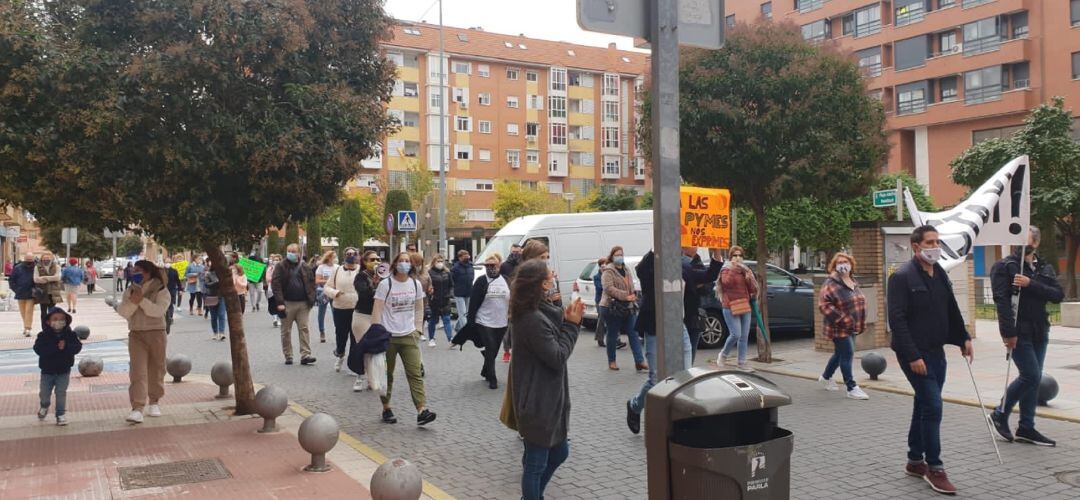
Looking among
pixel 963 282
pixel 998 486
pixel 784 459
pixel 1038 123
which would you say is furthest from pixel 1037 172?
pixel 784 459

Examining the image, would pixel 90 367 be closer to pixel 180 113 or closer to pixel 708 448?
pixel 180 113

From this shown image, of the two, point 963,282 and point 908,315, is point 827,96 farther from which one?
point 908,315

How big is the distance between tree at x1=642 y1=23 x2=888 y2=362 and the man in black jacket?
498cm

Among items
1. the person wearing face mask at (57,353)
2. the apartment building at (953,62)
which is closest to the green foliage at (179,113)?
the person wearing face mask at (57,353)

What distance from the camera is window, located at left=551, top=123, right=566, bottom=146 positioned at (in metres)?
71.3

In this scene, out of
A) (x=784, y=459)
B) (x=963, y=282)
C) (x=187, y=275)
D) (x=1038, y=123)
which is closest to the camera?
Answer: (x=784, y=459)

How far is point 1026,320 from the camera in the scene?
677 cm

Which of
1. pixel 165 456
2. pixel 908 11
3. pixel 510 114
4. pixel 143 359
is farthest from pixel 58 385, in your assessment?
pixel 510 114

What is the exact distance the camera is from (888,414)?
8.45 m

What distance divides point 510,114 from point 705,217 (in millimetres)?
61273

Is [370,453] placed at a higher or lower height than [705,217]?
lower

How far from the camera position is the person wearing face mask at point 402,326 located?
316 inches

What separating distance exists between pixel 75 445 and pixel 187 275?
17.8 meters

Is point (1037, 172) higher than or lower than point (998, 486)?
higher
